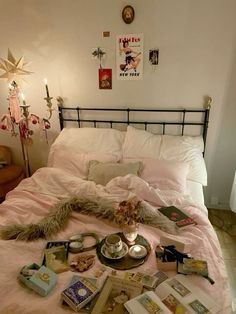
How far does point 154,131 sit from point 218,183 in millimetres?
881

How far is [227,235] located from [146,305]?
1583 millimetres

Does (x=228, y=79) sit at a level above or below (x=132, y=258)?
above

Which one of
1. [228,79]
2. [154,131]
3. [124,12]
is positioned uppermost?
[124,12]

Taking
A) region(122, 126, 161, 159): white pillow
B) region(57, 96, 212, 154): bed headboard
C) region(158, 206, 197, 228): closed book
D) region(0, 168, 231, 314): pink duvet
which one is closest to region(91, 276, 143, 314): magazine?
region(0, 168, 231, 314): pink duvet

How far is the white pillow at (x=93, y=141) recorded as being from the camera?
2.46m

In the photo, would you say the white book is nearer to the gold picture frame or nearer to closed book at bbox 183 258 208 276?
closed book at bbox 183 258 208 276

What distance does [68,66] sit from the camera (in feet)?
8.43

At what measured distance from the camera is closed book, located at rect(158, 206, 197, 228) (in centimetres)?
163

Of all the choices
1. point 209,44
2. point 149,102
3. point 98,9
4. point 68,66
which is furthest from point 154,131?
point 98,9

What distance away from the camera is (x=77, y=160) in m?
2.33

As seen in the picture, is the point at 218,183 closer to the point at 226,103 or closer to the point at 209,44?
the point at 226,103

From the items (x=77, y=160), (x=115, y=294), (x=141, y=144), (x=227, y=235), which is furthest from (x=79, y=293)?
(x=227, y=235)

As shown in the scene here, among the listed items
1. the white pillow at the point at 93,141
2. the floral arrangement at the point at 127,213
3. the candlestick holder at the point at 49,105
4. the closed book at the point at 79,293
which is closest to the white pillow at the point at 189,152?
the white pillow at the point at 93,141

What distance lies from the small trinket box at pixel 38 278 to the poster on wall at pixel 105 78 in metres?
1.82
